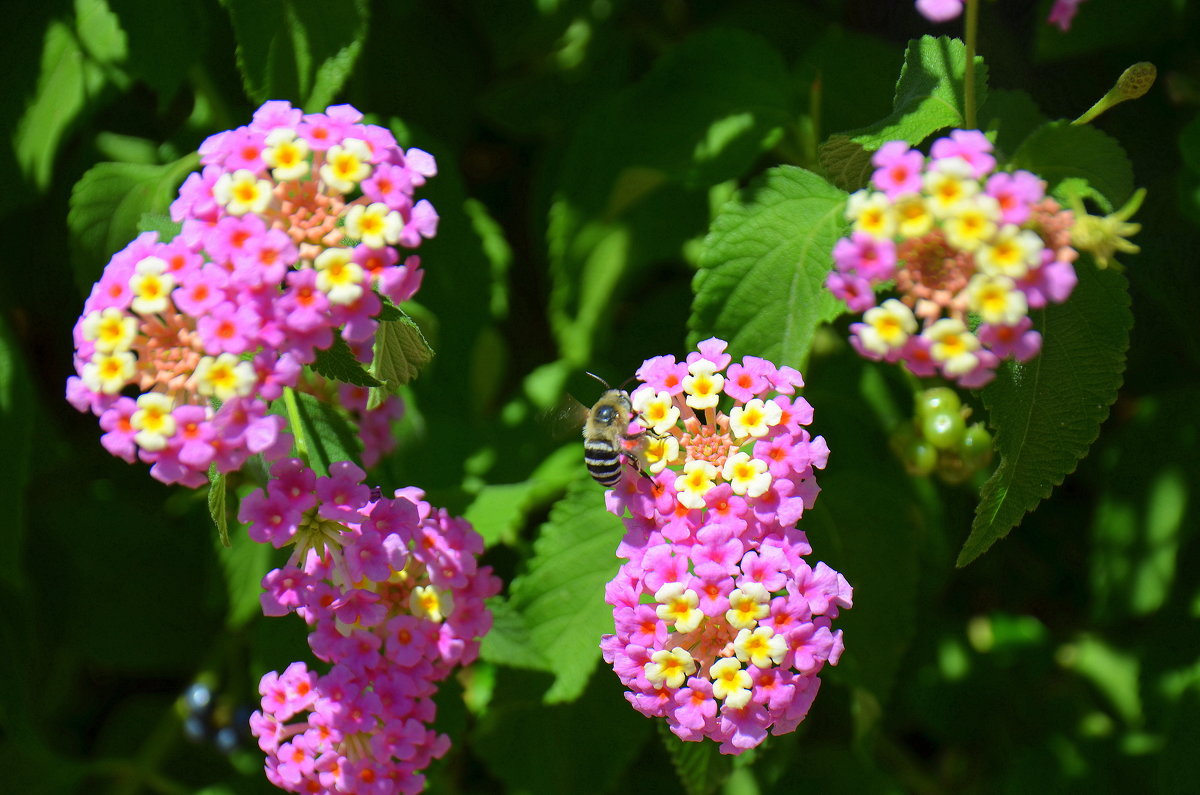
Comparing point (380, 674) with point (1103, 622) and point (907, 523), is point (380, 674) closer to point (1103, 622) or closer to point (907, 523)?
point (907, 523)

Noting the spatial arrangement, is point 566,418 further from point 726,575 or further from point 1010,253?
point 1010,253

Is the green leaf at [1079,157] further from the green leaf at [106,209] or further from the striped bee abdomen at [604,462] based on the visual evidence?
the green leaf at [106,209]

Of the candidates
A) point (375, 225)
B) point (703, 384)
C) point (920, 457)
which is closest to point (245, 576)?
point (375, 225)

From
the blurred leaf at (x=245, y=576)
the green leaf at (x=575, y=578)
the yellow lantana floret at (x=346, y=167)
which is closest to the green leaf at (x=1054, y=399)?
the green leaf at (x=575, y=578)

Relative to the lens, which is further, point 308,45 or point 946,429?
point 946,429

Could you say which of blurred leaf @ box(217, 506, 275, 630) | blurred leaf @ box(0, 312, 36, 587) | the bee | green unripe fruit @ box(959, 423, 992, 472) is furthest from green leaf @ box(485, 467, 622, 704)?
blurred leaf @ box(0, 312, 36, 587)

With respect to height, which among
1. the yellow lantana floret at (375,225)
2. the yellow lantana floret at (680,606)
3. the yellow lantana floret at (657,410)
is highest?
the yellow lantana floret at (375,225)
